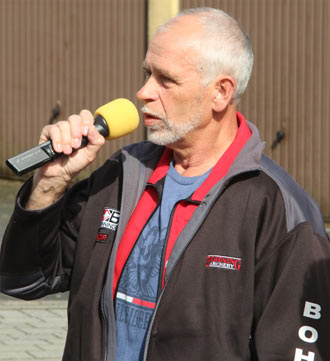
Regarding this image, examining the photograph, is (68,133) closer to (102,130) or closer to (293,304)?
(102,130)

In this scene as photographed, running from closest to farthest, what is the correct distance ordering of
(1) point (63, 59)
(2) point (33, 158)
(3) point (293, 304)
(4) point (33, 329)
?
1. (3) point (293, 304)
2. (2) point (33, 158)
3. (4) point (33, 329)
4. (1) point (63, 59)

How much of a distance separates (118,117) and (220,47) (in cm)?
43

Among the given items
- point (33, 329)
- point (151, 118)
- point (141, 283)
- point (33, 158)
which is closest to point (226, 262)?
point (141, 283)

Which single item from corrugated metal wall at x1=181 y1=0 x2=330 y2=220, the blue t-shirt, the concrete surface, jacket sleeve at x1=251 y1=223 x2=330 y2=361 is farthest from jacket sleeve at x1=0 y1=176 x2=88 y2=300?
corrugated metal wall at x1=181 y1=0 x2=330 y2=220

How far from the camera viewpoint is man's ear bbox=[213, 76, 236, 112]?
137 inches

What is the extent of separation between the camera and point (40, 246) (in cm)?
358

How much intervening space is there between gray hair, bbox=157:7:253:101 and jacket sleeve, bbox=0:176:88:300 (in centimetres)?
67

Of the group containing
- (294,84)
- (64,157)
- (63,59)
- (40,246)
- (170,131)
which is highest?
(170,131)

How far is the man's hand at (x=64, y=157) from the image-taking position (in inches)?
131

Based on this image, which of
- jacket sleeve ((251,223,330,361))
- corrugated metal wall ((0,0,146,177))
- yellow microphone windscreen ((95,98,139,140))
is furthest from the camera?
corrugated metal wall ((0,0,146,177))

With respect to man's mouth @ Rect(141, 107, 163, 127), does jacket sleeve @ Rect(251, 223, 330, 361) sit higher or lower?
lower

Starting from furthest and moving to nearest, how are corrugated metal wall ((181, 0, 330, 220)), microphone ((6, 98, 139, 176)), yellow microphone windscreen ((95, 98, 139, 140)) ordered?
corrugated metal wall ((181, 0, 330, 220)), yellow microphone windscreen ((95, 98, 139, 140)), microphone ((6, 98, 139, 176))

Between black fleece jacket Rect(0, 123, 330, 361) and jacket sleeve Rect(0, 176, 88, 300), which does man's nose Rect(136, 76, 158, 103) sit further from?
jacket sleeve Rect(0, 176, 88, 300)

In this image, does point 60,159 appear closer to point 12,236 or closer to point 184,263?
point 12,236
